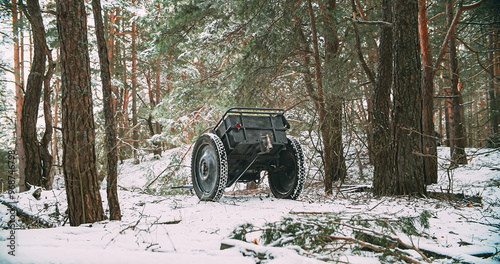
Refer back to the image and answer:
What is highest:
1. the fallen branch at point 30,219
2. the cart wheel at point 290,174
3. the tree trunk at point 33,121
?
the tree trunk at point 33,121

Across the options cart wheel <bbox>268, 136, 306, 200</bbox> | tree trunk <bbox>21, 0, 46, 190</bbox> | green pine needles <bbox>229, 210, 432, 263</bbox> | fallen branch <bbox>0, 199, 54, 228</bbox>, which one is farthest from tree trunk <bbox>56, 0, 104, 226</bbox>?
tree trunk <bbox>21, 0, 46, 190</bbox>

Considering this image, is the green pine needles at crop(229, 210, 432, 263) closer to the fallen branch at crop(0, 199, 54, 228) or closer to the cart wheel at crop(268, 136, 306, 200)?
the cart wheel at crop(268, 136, 306, 200)

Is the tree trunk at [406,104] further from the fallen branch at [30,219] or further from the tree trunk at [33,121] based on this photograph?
the tree trunk at [33,121]

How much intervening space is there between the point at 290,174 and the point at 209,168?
1.58 metres

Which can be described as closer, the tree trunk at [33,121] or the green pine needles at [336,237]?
the green pine needles at [336,237]

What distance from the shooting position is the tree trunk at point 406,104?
18.6 feet

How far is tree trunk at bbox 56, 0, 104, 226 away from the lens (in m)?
3.67

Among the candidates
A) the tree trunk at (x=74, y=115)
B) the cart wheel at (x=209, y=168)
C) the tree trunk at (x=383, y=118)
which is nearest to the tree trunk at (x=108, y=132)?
the tree trunk at (x=74, y=115)

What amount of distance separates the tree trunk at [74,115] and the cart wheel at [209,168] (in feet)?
7.00

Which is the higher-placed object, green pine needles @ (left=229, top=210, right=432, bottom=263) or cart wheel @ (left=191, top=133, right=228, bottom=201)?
cart wheel @ (left=191, top=133, right=228, bottom=201)

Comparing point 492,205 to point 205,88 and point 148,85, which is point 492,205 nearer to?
point 205,88

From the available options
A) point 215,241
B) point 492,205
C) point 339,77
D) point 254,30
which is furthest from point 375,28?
point 215,241

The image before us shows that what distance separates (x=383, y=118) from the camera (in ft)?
→ 21.1

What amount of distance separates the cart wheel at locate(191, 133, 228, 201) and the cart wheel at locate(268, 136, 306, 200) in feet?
3.97
